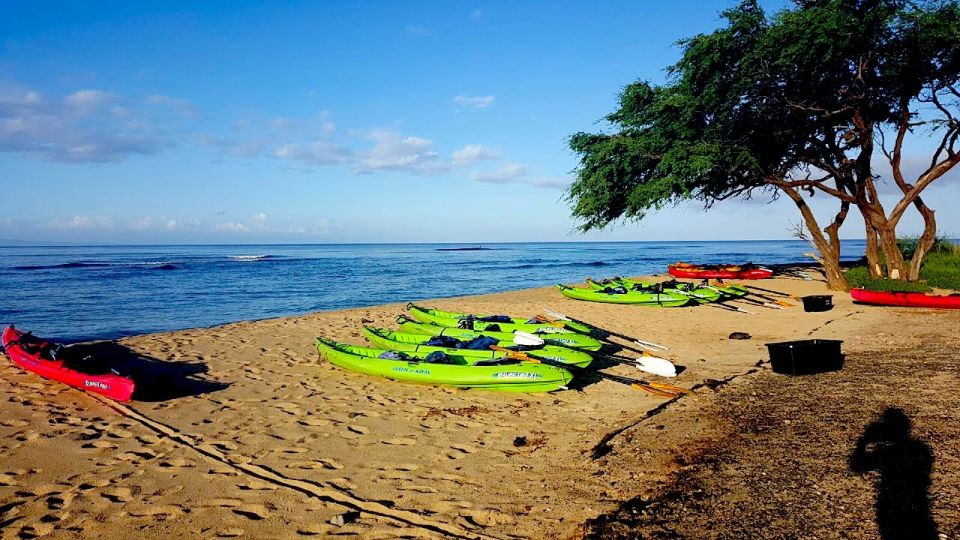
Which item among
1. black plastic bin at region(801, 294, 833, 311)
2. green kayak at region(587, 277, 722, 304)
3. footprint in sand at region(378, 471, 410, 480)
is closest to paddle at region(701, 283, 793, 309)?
green kayak at region(587, 277, 722, 304)

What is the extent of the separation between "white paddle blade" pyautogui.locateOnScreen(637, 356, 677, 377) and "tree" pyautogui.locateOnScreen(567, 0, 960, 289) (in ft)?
35.7

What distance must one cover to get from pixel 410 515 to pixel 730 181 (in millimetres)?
20543

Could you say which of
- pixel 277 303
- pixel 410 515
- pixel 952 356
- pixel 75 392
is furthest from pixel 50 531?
pixel 277 303

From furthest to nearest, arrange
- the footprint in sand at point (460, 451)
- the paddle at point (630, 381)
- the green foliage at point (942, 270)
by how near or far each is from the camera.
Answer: the green foliage at point (942, 270), the paddle at point (630, 381), the footprint in sand at point (460, 451)

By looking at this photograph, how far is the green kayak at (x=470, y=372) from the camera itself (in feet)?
28.1

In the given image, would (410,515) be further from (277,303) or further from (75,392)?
(277,303)

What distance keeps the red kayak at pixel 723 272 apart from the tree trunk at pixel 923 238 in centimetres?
711

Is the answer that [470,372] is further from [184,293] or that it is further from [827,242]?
[184,293]

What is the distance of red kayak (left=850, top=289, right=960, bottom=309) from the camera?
48.5 feet

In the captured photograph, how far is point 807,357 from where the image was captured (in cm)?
896

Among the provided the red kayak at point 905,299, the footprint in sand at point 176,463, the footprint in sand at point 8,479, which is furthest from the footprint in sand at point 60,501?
the red kayak at point 905,299

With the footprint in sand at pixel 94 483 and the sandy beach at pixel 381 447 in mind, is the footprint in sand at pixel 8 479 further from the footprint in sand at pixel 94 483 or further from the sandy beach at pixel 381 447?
the footprint in sand at pixel 94 483

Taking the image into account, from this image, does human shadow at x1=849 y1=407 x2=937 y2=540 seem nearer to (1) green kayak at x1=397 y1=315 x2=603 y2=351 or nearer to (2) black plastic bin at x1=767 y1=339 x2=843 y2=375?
(2) black plastic bin at x1=767 y1=339 x2=843 y2=375

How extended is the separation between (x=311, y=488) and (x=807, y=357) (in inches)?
317
